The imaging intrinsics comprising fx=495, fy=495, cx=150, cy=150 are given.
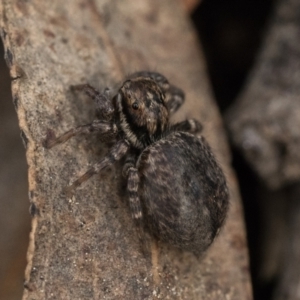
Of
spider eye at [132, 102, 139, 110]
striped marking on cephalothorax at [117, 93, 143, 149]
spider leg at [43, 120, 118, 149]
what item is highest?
spider leg at [43, 120, 118, 149]

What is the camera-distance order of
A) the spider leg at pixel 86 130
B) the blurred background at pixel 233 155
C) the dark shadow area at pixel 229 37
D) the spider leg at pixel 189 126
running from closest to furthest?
the spider leg at pixel 86 130 < the blurred background at pixel 233 155 < the spider leg at pixel 189 126 < the dark shadow area at pixel 229 37

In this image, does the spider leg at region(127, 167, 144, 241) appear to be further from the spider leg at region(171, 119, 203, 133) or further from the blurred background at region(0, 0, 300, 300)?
the blurred background at region(0, 0, 300, 300)

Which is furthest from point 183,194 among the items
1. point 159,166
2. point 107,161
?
point 107,161

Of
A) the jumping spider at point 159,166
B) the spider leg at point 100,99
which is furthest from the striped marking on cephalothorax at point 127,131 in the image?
the spider leg at point 100,99

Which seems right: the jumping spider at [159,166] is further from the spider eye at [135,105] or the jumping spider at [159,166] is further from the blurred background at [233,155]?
the blurred background at [233,155]

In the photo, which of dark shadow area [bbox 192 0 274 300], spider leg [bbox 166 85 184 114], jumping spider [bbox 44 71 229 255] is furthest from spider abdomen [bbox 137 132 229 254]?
dark shadow area [bbox 192 0 274 300]

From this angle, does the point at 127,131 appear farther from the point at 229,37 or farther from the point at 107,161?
the point at 229,37
